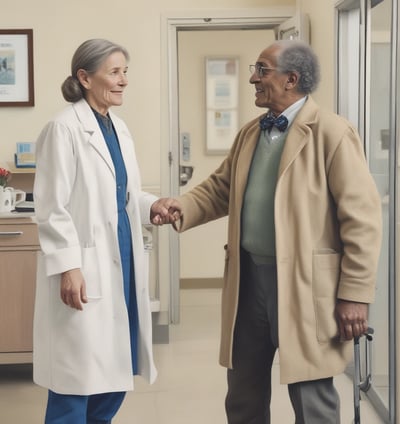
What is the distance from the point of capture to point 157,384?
370 centimetres

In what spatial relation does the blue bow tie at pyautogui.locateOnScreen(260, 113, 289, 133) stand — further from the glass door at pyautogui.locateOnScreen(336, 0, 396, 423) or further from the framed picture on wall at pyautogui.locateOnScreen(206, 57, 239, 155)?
the framed picture on wall at pyautogui.locateOnScreen(206, 57, 239, 155)

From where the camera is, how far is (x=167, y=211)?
247 centimetres

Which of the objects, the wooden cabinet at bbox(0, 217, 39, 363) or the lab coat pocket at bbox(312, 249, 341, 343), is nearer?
the lab coat pocket at bbox(312, 249, 341, 343)

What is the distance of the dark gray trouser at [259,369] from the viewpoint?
2123mm

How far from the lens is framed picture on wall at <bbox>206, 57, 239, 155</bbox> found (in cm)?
589

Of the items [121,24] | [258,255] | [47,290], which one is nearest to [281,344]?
[258,255]

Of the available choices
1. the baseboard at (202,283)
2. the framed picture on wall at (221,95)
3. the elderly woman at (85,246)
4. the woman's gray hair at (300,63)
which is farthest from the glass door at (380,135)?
the baseboard at (202,283)

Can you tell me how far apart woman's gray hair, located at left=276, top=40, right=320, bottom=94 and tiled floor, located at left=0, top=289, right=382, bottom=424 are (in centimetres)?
156

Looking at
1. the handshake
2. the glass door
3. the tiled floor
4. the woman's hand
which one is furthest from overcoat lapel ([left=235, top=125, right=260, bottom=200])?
the tiled floor

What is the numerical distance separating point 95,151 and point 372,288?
930 millimetres

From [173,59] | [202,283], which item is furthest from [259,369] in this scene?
[202,283]

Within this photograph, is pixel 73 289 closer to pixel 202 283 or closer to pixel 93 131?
pixel 93 131

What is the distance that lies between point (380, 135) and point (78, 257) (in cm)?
157

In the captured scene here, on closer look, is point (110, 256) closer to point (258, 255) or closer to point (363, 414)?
point (258, 255)
